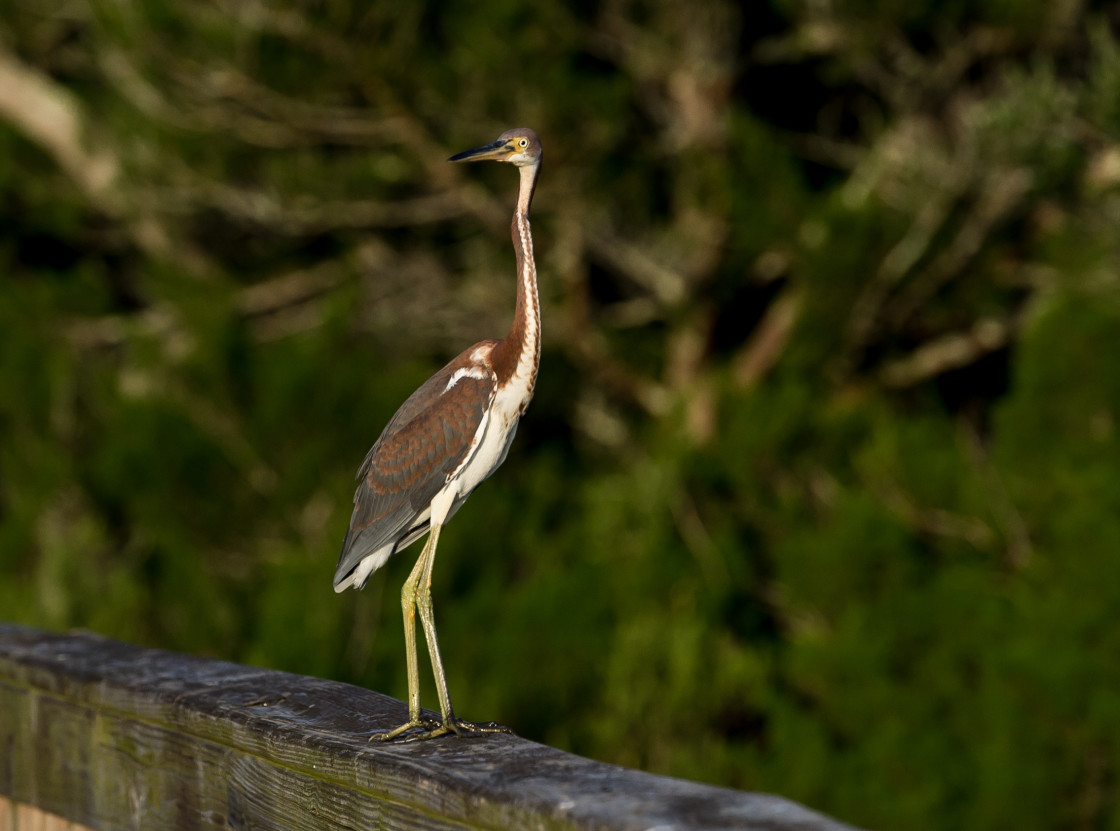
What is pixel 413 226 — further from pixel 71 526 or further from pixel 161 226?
pixel 71 526

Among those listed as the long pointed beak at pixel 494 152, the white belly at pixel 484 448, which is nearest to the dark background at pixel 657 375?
the white belly at pixel 484 448

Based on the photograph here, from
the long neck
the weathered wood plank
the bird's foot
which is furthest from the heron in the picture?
the weathered wood plank

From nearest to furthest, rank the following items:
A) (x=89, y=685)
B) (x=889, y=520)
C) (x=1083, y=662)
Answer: (x=89, y=685) → (x=1083, y=662) → (x=889, y=520)

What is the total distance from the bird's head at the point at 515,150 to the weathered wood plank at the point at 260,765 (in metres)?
1.20

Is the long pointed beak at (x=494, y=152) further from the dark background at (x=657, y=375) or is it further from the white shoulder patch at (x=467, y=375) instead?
the dark background at (x=657, y=375)

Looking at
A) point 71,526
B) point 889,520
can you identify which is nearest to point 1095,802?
point 889,520

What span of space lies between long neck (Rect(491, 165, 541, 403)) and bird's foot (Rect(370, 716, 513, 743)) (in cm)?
74

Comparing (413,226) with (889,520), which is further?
(413,226)

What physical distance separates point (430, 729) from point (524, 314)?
899 mm

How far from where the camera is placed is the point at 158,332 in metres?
11.5

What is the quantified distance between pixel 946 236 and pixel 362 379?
4.38 metres

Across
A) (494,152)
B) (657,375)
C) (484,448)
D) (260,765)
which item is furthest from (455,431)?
(657,375)

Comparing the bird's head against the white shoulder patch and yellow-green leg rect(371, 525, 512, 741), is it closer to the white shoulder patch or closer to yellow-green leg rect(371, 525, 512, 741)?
the white shoulder patch

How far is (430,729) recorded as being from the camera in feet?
8.20
